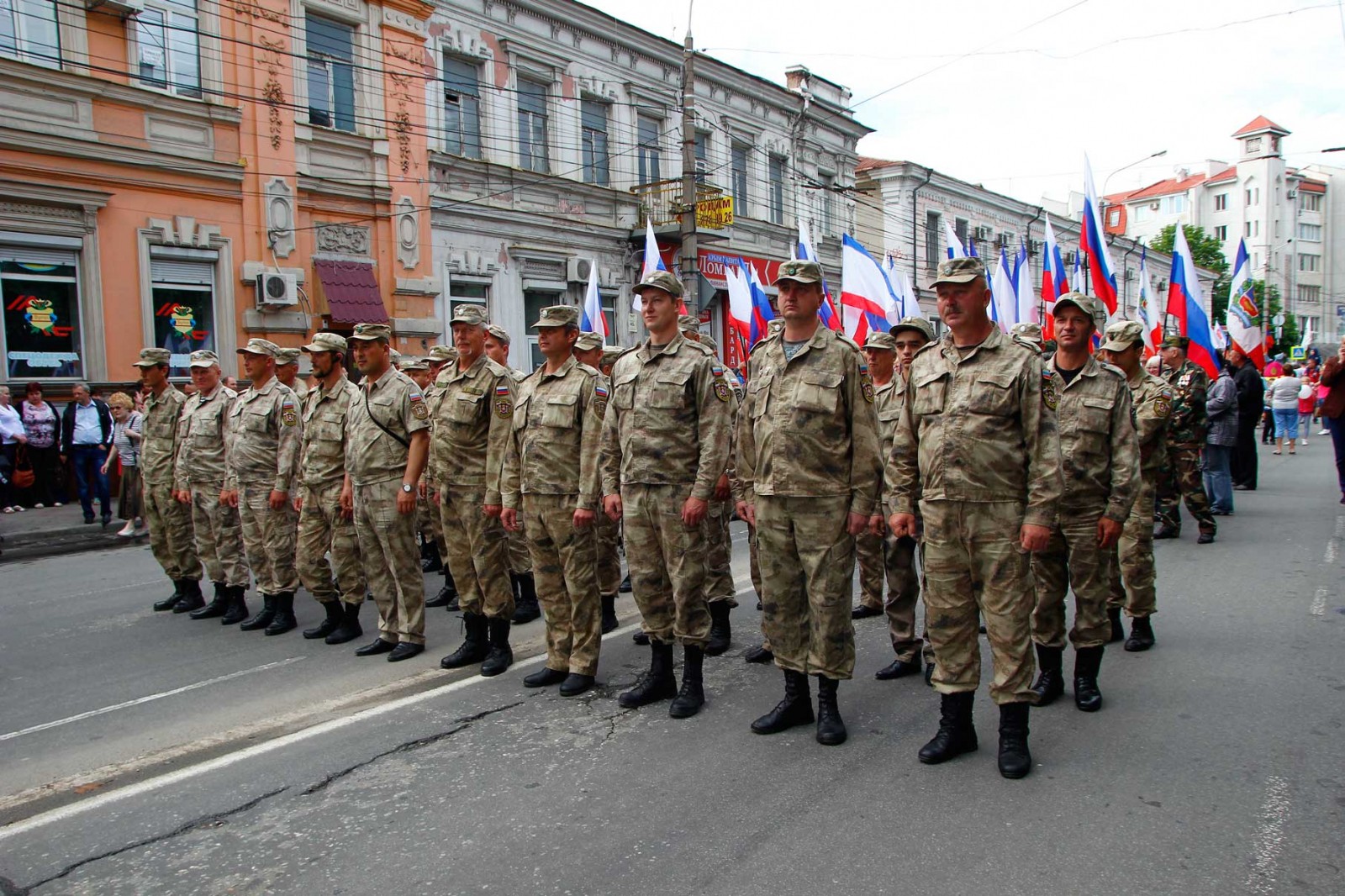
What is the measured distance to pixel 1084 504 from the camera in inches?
198

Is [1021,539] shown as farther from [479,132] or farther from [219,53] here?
[479,132]

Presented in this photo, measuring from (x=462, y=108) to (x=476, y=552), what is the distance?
1591 centimetres

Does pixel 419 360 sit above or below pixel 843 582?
above

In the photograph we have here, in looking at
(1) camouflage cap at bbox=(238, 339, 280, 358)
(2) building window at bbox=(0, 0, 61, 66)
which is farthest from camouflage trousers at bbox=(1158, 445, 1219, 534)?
(2) building window at bbox=(0, 0, 61, 66)

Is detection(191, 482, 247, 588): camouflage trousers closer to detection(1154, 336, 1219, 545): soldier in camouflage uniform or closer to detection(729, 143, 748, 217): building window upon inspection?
detection(1154, 336, 1219, 545): soldier in camouflage uniform

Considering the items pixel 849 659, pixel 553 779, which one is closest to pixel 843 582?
pixel 849 659

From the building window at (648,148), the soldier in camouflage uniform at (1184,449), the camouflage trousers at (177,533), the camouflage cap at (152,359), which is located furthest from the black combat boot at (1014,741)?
the building window at (648,148)

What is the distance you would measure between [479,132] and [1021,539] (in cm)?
1796

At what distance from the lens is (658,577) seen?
16.7ft

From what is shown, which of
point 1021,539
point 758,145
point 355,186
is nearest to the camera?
point 1021,539

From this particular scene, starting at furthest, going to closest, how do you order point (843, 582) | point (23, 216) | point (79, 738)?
point (23, 216) < point (79, 738) < point (843, 582)

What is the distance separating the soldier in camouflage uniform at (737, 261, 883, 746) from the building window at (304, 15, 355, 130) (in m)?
15.1

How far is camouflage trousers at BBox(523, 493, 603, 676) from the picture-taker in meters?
5.31

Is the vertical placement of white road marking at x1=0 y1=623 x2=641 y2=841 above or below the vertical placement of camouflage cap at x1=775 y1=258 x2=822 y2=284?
below
